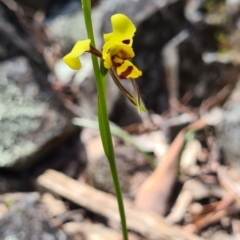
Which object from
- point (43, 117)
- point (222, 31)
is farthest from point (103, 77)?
point (222, 31)

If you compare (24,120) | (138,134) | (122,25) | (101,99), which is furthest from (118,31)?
(138,134)

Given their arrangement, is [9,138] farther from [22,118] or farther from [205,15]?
[205,15]

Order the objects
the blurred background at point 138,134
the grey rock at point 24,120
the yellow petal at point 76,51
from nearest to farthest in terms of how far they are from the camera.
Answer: the yellow petal at point 76,51
the blurred background at point 138,134
the grey rock at point 24,120

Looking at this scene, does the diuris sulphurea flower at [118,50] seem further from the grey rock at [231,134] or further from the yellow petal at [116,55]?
the grey rock at [231,134]

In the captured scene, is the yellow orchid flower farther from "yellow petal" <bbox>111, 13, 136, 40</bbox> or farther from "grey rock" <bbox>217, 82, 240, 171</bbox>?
"grey rock" <bbox>217, 82, 240, 171</bbox>

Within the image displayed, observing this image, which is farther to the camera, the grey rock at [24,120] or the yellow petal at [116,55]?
the grey rock at [24,120]

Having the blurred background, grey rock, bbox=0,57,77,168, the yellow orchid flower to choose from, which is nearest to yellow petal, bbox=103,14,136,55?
the yellow orchid flower

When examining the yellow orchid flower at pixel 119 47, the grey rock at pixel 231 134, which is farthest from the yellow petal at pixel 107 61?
the grey rock at pixel 231 134
